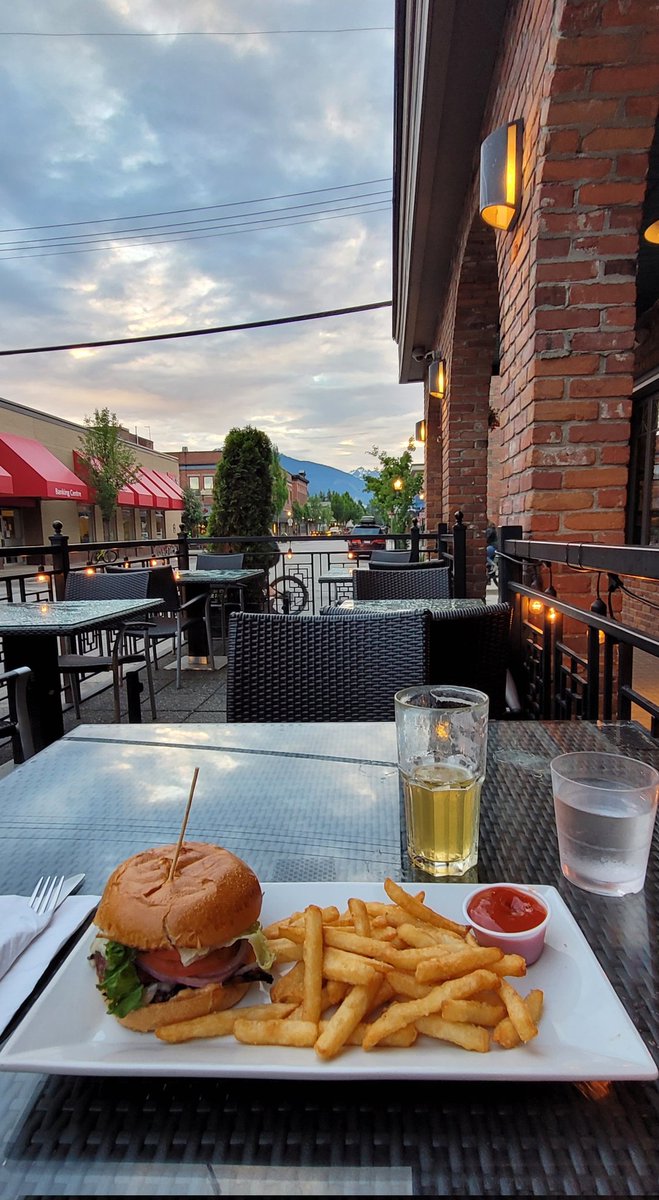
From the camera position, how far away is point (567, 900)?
64cm

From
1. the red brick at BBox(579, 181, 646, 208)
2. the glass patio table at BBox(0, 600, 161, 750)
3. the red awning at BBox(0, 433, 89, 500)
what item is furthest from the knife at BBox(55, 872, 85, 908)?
the red awning at BBox(0, 433, 89, 500)

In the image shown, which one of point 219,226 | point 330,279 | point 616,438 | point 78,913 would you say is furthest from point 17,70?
point 78,913

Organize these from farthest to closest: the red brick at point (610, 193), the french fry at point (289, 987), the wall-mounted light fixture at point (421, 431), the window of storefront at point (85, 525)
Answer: the window of storefront at point (85, 525) → the wall-mounted light fixture at point (421, 431) → the red brick at point (610, 193) → the french fry at point (289, 987)

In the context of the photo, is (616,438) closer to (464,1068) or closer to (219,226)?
(464,1068)

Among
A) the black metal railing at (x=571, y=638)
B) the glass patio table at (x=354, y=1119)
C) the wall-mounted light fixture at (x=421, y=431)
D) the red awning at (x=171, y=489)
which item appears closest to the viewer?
the glass patio table at (x=354, y=1119)

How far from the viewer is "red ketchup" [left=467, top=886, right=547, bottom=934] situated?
1.72 ft

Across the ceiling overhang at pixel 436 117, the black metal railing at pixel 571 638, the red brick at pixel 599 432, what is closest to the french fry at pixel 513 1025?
the black metal railing at pixel 571 638

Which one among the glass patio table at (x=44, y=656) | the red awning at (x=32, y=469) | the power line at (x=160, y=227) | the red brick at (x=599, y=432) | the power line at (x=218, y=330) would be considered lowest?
the glass patio table at (x=44, y=656)

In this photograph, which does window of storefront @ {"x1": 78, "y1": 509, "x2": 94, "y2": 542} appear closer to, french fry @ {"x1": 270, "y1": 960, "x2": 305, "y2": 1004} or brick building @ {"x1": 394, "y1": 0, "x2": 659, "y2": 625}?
brick building @ {"x1": 394, "y1": 0, "x2": 659, "y2": 625}

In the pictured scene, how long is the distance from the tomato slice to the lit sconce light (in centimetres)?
570

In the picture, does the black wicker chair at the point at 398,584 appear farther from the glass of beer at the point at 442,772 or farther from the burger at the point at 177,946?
the burger at the point at 177,946

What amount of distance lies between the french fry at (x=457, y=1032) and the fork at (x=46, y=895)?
39cm

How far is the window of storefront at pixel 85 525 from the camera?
2249 cm

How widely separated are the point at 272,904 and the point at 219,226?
12.4 metres
